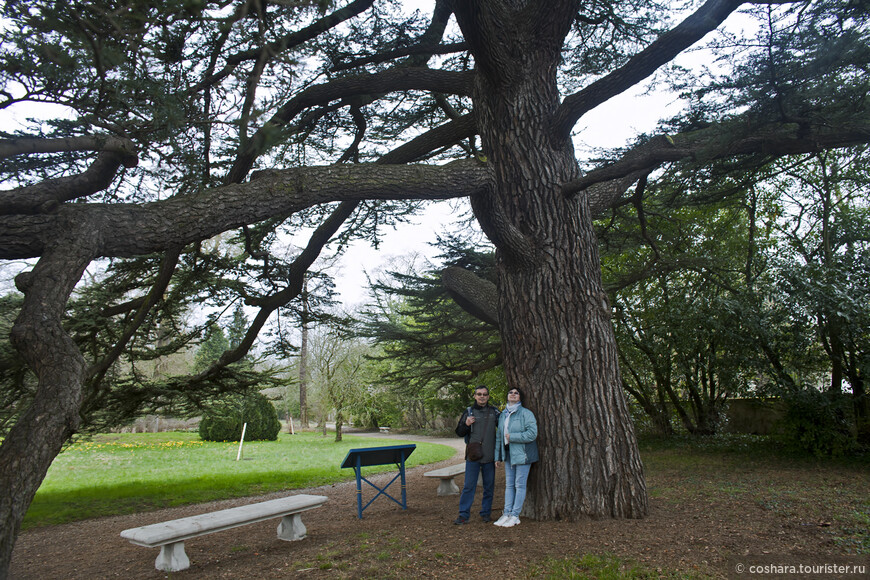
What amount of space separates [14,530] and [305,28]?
487 centimetres

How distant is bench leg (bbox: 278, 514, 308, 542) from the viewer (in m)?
5.28

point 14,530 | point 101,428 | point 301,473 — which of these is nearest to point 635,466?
point 14,530

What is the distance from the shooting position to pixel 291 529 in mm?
5297

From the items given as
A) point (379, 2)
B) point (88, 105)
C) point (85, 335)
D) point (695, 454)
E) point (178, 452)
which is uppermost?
point (379, 2)

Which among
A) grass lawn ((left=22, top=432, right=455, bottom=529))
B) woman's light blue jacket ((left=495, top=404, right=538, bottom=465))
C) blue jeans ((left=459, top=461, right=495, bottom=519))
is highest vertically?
woman's light blue jacket ((left=495, top=404, right=538, bottom=465))

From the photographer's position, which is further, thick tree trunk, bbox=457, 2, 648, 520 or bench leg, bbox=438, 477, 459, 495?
bench leg, bbox=438, 477, 459, 495

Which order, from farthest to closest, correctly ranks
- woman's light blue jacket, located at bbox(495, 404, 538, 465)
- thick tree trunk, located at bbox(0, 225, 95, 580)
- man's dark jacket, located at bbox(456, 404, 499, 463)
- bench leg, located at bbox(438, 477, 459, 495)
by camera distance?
bench leg, located at bbox(438, 477, 459, 495) → man's dark jacket, located at bbox(456, 404, 499, 463) → woman's light blue jacket, located at bbox(495, 404, 538, 465) → thick tree trunk, located at bbox(0, 225, 95, 580)

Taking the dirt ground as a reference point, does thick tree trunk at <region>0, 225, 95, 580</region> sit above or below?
above

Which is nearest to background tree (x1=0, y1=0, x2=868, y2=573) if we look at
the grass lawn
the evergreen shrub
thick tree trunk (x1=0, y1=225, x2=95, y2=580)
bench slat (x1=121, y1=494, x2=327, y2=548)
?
thick tree trunk (x1=0, y1=225, x2=95, y2=580)

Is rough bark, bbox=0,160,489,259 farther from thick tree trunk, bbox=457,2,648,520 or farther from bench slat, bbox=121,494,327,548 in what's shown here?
bench slat, bbox=121,494,327,548

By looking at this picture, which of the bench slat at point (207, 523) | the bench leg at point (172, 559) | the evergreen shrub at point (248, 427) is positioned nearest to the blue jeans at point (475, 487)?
the bench slat at point (207, 523)

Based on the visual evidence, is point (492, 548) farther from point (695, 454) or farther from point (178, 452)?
point (178, 452)

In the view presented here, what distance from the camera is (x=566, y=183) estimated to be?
5.41 meters

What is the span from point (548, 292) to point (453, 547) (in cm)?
Answer: 250
